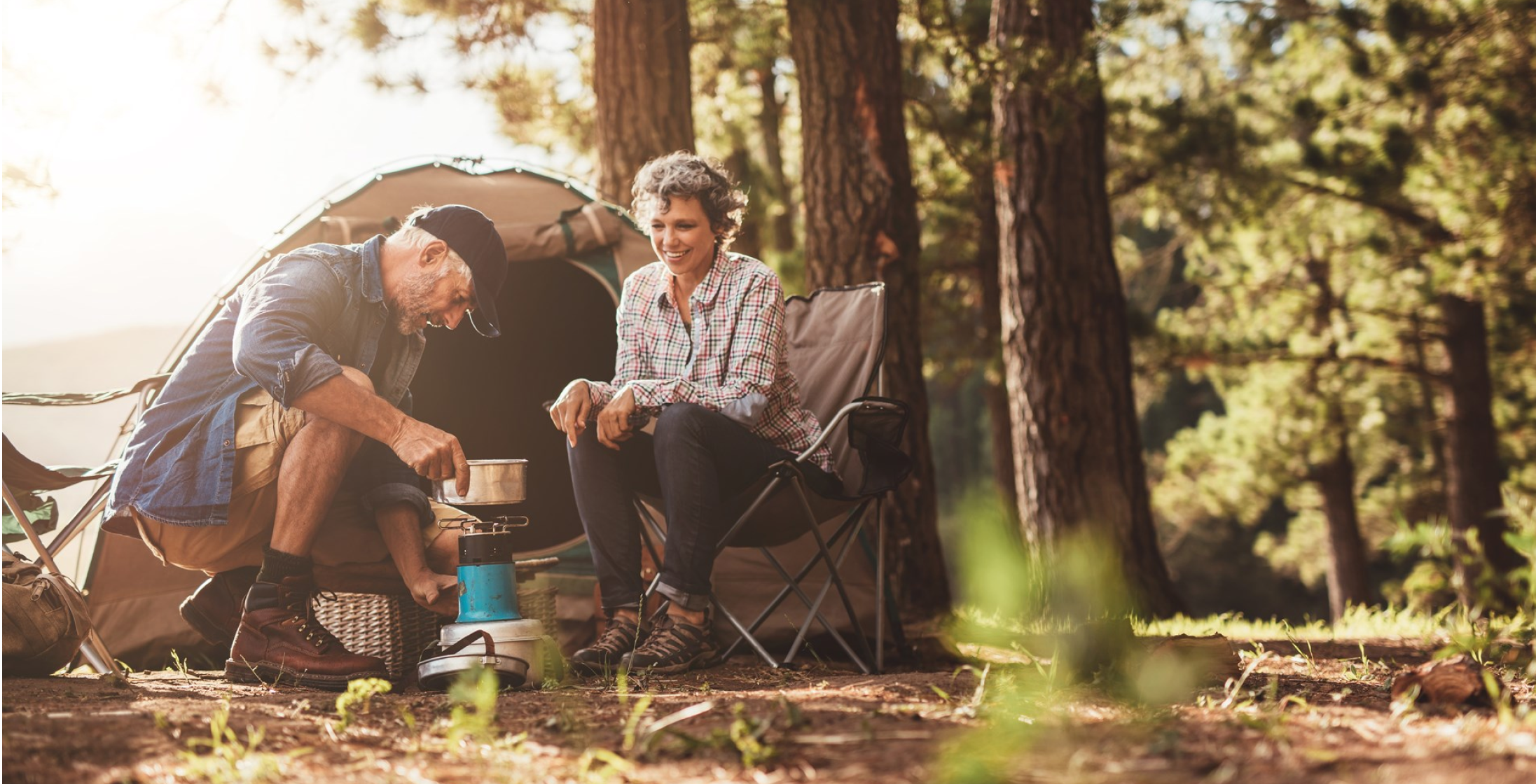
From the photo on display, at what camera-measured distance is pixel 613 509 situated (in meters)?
2.61

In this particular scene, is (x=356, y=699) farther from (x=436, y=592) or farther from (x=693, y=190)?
(x=693, y=190)

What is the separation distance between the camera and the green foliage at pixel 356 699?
1.60 metres

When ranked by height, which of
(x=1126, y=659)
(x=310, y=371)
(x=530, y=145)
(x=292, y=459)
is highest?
(x=530, y=145)

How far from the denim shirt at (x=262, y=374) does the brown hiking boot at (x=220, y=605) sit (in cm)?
16

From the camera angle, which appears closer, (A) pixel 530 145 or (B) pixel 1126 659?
(B) pixel 1126 659

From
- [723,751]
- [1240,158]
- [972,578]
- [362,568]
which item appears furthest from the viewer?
[1240,158]

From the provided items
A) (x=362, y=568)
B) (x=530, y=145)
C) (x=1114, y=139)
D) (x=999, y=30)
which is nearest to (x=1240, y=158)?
(x=1114, y=139)

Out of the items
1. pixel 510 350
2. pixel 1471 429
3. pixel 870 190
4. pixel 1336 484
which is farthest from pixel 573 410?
pixel 1336 484

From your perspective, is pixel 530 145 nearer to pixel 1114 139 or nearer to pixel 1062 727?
pixel 1114 139

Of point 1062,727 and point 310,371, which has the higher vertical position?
point 310,371

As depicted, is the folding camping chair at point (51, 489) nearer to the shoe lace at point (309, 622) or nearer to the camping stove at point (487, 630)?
the shoe lace at point (309, 622)

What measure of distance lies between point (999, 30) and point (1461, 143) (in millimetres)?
3250

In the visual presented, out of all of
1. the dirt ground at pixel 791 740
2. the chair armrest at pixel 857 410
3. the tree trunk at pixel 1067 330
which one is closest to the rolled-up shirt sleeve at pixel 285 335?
the dirt ground at pixel 791 740

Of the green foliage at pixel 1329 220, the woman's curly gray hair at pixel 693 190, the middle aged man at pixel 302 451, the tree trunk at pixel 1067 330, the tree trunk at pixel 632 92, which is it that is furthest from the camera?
the green foliage at pixel 1329 220
